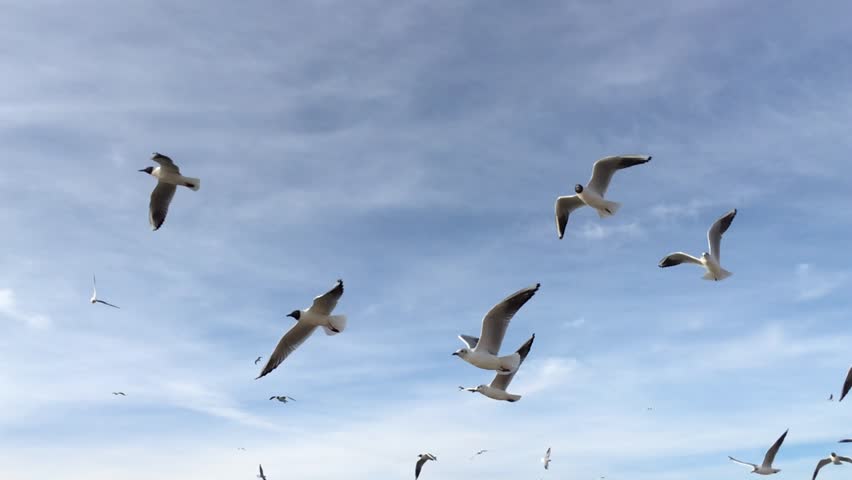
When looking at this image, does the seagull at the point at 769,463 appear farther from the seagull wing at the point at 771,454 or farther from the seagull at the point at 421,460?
the seagull at the point at 421,460

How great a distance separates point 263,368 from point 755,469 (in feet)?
74.9

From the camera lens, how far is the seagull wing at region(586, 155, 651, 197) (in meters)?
24.6

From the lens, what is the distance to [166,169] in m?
23.4

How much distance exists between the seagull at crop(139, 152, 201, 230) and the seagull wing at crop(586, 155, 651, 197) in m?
12.4

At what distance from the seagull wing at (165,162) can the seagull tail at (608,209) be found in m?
13.2

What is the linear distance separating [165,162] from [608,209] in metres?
13.6

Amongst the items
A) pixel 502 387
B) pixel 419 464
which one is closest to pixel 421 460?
pixel 419 464

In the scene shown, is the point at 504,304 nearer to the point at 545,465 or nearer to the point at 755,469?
the point at 755,469

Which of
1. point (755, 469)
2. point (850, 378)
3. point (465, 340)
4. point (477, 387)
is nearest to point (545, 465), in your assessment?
point (755, 469)

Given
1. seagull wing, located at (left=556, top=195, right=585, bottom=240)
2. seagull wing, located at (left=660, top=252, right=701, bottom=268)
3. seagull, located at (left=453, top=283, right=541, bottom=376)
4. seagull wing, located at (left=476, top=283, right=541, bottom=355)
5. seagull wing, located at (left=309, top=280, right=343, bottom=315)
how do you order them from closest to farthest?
seagull wing, located at (left=476, top=283, right=541, bottom=355), seagull, located at (left=453, top=283, right=541, bottom=376), seagull wing, located at (left=309, top=280, right=343, bottom=315), seagull wing, located at (left=660, top=252, right=701, bottom=268), seagull wing, located at (left=556, top=195, right=585, bottom=240)

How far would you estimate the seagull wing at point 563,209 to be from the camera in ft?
88.9

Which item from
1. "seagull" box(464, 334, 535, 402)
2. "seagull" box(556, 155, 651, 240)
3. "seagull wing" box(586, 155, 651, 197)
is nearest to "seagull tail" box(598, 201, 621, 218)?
"seagull" box(556, 155, 651, 240)

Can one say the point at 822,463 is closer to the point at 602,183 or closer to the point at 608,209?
the point at 608,209

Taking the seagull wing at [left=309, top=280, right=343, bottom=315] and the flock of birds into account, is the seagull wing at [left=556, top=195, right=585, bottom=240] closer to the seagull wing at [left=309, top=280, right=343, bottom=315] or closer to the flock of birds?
the flock of birds
